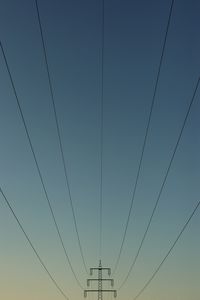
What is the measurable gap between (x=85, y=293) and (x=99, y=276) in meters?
5.73

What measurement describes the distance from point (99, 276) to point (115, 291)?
10.6 metres

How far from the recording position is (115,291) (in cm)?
14450

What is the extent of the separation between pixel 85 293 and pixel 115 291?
6.79 metres

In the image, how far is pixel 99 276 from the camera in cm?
13475

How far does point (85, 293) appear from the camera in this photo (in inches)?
5482

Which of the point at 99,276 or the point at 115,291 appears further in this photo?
the point at 115,291
